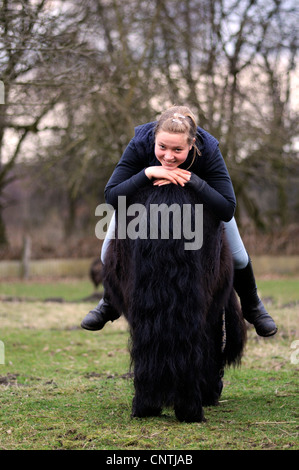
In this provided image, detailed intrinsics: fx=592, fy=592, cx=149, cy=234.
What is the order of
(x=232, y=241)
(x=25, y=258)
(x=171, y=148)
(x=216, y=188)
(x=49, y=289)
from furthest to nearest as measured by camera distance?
(x=25, y=258)
(x=49, y=289)
(x=232, y=241)
(x=216, y=188)
(x=171, y=148)

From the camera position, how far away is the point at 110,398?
171 inches

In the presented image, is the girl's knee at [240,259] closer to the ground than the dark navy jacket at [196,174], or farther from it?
closer to the ground

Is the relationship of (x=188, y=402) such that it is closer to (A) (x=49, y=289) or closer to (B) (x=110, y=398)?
(B) (x=110, y=398)

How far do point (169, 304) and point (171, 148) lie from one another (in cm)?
90

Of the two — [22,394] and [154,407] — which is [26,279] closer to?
[22,394]

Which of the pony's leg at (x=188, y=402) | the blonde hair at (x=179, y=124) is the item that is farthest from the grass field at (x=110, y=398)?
the blonde hair at (x=179, y=124)

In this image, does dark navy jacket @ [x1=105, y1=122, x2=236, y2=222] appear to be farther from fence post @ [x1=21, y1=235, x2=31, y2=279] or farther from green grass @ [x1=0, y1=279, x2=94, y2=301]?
fence post @ [x1=21, y1=235, x2=31, y2=279]

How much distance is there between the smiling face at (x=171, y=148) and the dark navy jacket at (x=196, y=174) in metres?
0.12

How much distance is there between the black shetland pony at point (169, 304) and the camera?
11.0 feet

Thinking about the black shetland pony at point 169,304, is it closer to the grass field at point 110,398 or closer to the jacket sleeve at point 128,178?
the jacket sleeve at point 128,178

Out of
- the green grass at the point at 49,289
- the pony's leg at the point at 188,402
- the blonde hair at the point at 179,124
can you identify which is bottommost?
the green grass at the point at 49,289

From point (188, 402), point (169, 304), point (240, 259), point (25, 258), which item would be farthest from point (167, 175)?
point (25, 258)

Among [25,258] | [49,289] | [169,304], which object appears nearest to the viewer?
[169,304]

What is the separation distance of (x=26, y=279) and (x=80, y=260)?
6.61 ft
